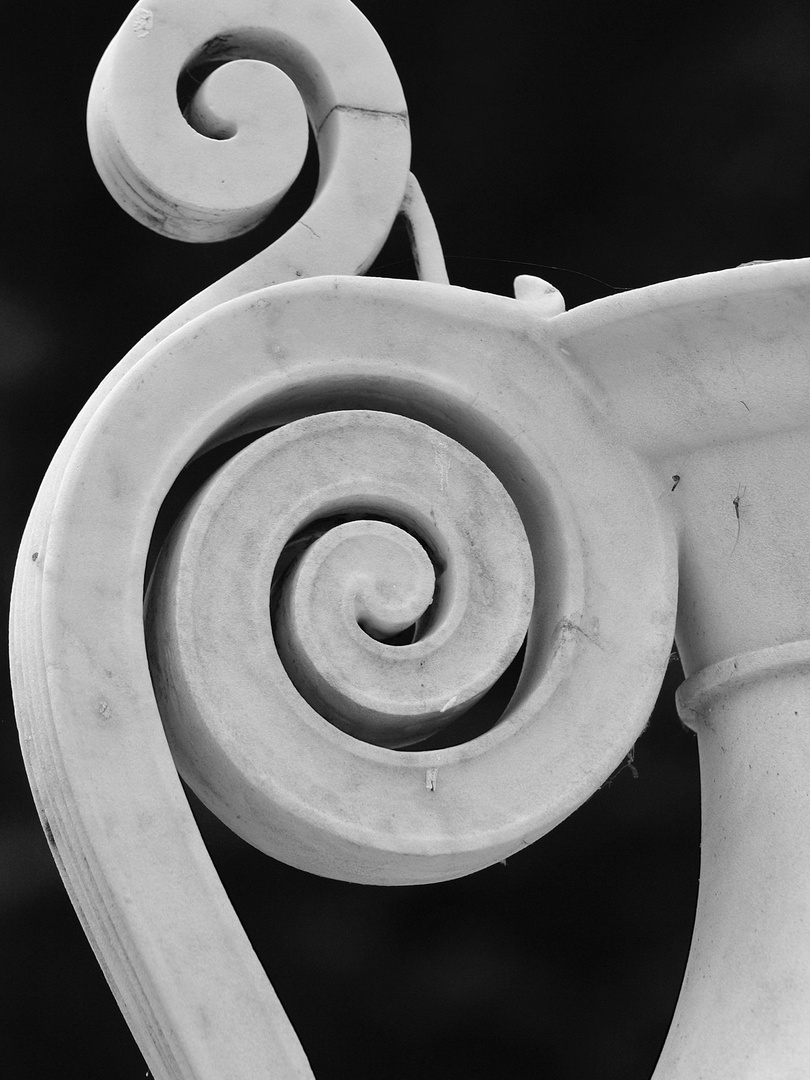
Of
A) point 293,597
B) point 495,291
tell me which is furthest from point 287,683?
point 495,291

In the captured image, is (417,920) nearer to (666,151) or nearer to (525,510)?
(525,510)

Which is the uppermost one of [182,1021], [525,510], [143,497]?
[143,497]

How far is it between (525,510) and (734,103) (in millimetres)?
772

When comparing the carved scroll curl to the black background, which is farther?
the black background

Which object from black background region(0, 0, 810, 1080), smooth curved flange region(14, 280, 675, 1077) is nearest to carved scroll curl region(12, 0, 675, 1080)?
smooth curved flange region(14, 280, 675, 1077)

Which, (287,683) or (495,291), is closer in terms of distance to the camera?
(287,683)

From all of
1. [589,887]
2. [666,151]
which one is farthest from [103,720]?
[666,151]

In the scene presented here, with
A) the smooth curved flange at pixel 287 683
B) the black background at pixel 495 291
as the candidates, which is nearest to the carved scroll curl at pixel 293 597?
the smooth curved flange at pixel 287 683

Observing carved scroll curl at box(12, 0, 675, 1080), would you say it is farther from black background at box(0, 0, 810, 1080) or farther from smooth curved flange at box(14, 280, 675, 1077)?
black background at box(0, 0, 810, 1080)

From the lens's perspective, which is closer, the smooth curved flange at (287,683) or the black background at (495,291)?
the smooth curved flange at (287,683)

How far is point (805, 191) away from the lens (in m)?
1.39

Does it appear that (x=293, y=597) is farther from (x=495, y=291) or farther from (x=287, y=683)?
(x=495, y=291)

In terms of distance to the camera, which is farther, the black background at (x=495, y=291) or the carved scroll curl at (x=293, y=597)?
the black background at (x=495, y=291)

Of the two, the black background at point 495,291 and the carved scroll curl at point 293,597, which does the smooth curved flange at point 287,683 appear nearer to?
the carved scroll curl at point 293,597
